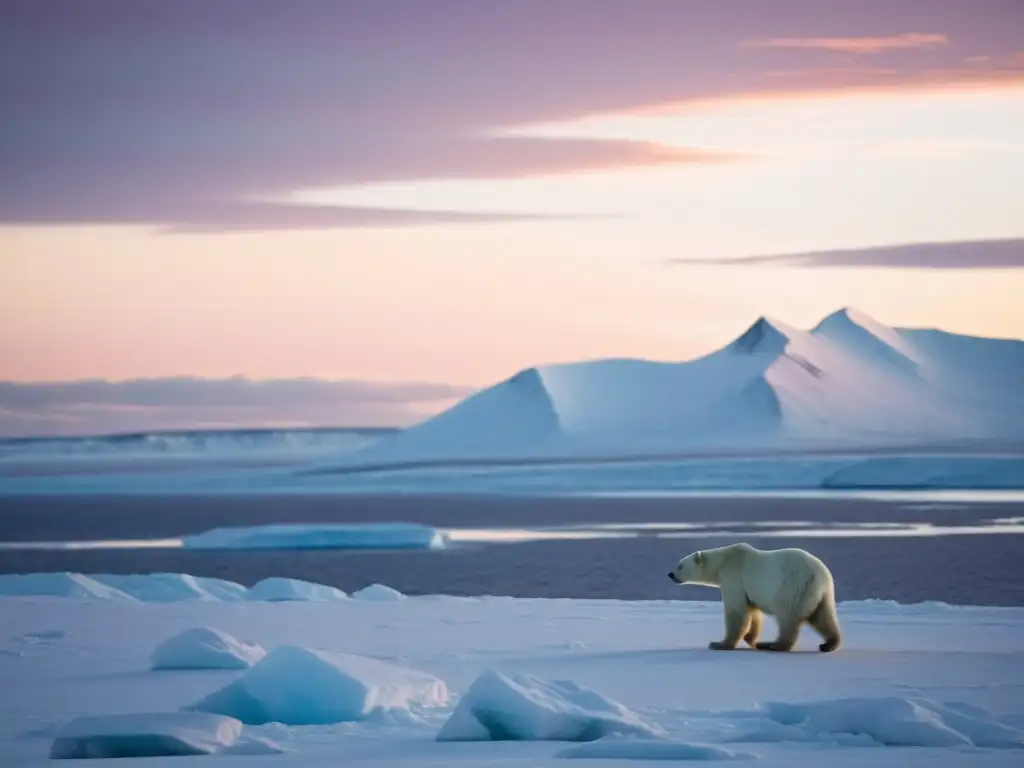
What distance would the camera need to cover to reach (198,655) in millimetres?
8672

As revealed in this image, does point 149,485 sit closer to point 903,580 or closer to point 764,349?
point 764,349

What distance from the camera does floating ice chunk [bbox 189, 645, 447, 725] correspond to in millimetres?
6848

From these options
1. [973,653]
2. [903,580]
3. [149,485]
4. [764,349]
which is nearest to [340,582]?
[903,580]

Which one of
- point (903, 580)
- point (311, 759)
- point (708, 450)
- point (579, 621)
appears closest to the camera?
point (311, 759)

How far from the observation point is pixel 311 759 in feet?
19.7

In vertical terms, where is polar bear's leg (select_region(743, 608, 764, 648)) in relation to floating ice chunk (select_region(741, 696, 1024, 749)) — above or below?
above

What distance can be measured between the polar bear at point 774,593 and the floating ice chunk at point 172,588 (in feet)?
19.3

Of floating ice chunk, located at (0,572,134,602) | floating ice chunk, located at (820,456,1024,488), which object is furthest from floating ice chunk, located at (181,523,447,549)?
floating ice chunk, located at (820,456,1024,488)

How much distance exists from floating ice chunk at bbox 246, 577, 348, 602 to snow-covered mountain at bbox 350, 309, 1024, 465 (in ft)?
303

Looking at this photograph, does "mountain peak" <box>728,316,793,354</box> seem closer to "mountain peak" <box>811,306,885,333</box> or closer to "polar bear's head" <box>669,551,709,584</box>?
"mountain peak" <box>811,306,885,333</box>

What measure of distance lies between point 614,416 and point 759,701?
112594 millimetres

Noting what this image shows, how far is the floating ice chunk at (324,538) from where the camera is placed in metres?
32.2

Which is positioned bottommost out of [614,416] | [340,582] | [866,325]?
[340,582]

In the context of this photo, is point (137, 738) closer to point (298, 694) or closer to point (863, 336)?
point (298, 694)
